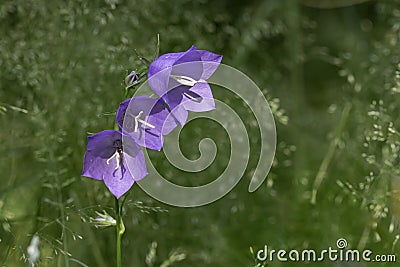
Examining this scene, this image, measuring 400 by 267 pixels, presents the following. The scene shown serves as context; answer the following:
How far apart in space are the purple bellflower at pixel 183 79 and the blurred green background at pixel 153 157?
18.4 inches

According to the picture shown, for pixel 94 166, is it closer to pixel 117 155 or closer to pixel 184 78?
pixel 117 155

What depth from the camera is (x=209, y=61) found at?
1.06 meters

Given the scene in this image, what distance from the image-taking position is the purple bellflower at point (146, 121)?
3.39ft

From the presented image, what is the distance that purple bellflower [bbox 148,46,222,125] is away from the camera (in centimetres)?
101

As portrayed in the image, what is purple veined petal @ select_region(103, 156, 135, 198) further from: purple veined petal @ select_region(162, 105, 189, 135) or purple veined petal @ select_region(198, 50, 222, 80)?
purple veined petal @ select_region(198, 50, 222, 80)

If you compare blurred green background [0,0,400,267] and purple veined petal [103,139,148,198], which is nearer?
purple veined petal [103,139,148,198]

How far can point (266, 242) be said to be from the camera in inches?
69.8

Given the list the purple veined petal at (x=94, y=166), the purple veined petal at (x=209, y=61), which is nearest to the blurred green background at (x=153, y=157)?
the purple veined petal at (x=94, y=166)

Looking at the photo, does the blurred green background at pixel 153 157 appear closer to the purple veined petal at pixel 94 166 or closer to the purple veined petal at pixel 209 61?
the purple veined petal at pixel 94 166

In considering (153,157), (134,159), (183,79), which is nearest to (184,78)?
(183,79)

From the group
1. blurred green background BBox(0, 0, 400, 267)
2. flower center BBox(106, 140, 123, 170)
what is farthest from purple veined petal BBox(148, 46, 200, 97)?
blurred green background BBox(0, 0, 400, 267)

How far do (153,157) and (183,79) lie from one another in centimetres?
69

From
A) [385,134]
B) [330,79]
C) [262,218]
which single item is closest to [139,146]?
[385,134]

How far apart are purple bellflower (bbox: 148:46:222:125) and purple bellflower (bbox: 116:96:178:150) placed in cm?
2
